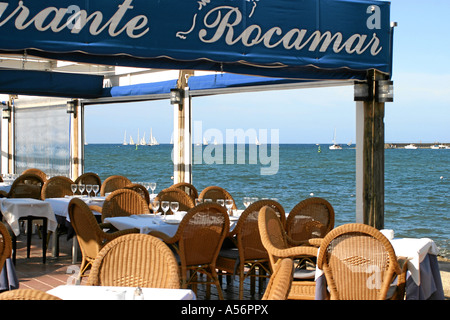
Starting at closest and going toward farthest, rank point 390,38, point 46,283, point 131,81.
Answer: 1. point 46,283
2. point 390,38
3. point 131,81

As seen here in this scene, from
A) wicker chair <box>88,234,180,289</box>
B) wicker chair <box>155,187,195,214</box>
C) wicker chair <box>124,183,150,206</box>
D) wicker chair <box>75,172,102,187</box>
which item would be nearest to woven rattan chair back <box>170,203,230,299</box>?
wicker chair <box>88,234,180,289</box>

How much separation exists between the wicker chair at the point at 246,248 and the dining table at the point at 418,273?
1.17 metres

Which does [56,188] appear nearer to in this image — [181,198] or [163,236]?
[181,198]

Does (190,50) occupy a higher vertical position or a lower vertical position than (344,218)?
higher

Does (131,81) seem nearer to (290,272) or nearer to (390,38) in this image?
(390,38)

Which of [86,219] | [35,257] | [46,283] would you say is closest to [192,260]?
[86,219]

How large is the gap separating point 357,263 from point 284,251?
56 centimetres

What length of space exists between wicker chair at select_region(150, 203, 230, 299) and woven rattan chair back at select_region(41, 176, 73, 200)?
3.51 m

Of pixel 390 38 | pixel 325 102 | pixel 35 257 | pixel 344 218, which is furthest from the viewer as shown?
pixel 325 102

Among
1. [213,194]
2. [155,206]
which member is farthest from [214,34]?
[213,194]

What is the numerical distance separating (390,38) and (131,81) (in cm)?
586

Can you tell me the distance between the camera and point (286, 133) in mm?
52406

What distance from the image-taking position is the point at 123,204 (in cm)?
615

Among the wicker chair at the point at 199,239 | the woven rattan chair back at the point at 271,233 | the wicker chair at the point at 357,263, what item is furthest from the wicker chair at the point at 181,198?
the wicker chair at the point at 357,263
